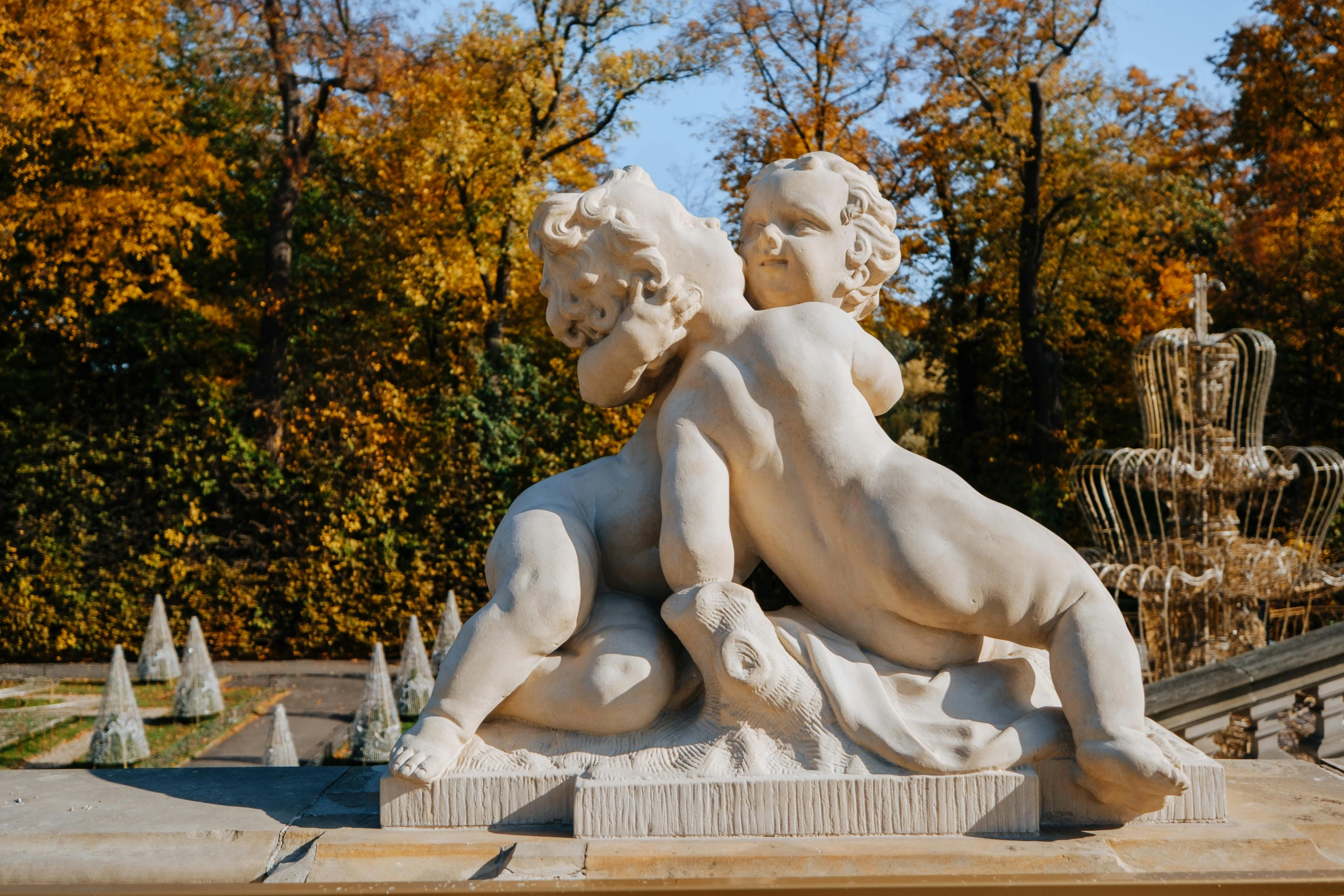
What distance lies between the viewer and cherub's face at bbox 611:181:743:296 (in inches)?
134

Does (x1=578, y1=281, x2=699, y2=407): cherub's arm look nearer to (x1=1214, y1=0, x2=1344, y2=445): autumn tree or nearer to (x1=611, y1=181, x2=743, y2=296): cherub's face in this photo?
(x1=611, y1=181, x2=743, y2=296): cherub's face

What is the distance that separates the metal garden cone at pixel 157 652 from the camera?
1095 centimetres

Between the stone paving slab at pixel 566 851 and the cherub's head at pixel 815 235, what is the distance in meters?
1.59

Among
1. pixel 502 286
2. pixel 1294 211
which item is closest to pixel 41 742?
pixel 502 286

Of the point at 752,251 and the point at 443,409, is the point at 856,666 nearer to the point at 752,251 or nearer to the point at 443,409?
the point at 752,251

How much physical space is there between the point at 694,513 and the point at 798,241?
0.93 meters

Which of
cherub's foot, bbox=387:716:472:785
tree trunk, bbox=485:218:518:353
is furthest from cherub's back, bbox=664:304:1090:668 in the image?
tree trunk, bbox=485:218:518:353

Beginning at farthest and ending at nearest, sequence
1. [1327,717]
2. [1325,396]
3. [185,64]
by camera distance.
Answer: [185,64] → [1325,396] → [1327,717]

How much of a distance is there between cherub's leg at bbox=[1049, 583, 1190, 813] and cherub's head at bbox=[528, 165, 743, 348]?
1326 mm

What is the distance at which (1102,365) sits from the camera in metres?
16.3

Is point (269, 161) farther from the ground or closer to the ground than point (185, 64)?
closer to the ground

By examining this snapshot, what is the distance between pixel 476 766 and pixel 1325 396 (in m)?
14.7

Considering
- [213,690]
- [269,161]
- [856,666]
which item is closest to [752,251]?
[856,666]

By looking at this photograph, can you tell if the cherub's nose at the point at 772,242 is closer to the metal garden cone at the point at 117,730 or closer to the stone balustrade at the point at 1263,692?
the stone balustrade at the point at 1263,692
